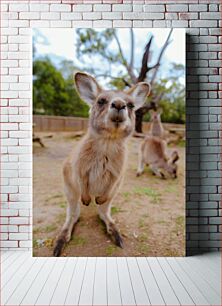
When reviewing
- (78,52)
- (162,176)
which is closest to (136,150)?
(162,176)

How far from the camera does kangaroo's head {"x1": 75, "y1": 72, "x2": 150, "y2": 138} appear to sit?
3914 mm

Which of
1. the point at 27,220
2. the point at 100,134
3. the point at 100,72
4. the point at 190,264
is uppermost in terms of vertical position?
the point at 100,72

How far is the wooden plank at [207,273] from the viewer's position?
3.39 metres

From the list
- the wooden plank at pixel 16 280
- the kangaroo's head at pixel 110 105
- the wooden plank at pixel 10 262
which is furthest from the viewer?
the kangaroo's head at pixel 110 105

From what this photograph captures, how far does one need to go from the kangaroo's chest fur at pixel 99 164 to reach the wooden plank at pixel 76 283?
59cm

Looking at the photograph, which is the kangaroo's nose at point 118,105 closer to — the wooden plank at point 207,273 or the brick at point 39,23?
the brick at point 39,23

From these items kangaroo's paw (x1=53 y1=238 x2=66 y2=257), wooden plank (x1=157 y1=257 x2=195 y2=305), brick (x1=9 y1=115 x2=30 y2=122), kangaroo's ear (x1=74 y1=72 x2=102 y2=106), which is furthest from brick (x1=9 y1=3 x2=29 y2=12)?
wooden plank (x1=157 y1=257 x2=195 y2=305)

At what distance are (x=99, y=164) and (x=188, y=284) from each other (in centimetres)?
125

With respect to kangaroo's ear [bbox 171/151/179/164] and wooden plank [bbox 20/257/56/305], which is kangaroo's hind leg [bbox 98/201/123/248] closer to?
wooden plank [bbox 20/257/56/305]

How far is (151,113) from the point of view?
4.12m

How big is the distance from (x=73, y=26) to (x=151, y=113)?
1059 mm

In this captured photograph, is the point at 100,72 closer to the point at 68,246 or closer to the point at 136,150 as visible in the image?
the point at 136,150

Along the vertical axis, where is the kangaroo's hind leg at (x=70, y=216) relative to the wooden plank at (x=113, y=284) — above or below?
above

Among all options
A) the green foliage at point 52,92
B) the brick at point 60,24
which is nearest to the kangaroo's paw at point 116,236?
the green foliage at point 52,92
